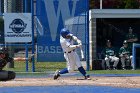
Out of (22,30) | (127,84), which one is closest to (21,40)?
(22,30)

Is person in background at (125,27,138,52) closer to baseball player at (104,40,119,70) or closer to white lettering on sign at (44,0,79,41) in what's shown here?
baseball player at (104,40,119,70)

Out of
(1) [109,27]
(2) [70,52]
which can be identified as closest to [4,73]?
(2) [70,52]

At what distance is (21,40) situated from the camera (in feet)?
74.5

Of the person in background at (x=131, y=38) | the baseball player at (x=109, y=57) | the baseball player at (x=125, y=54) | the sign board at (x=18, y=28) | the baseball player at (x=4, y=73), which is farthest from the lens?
the person in background at (x=131, y=38)

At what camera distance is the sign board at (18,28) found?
22.6 m

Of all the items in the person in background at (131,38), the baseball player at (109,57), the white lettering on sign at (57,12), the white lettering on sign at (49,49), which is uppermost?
the white lettering on sign at (57,12)

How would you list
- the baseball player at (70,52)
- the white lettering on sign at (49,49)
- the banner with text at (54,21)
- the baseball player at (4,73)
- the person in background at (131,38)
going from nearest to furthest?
the baseball player at (4,73), the baseball player at (70,52), the banner with text at (54,21), the white lettering on sign at (49,49), the person in background at (131,38)

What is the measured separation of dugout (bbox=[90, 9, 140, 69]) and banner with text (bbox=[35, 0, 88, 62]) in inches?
77.6

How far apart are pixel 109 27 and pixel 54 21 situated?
4.32 m

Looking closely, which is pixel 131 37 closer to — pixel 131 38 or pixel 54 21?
pixel 131 38

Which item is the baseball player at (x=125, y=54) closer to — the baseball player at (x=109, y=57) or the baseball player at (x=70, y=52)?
the baseball player at (x=109, y=57)

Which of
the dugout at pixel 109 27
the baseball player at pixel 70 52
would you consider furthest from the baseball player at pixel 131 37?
the baseball player at pixel 70 52

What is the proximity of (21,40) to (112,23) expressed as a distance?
18.4ft

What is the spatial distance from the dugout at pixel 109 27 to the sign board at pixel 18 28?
3505 mm
